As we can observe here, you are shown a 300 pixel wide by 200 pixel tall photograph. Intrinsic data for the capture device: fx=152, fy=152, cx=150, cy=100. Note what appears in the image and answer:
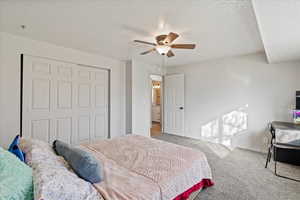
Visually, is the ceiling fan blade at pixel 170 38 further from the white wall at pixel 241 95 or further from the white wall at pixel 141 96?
the white wall at pixel 241 95

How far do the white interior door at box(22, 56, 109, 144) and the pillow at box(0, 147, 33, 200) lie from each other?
2.10m

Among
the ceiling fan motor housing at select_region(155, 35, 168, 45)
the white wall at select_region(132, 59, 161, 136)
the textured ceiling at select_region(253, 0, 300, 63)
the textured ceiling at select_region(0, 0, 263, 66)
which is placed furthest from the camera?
the white wall at select_region(132, 59, 161, 136)

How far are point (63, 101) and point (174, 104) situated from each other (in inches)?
127

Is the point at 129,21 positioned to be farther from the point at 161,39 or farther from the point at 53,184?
the point at 53,184

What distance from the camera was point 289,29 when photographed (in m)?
1.82

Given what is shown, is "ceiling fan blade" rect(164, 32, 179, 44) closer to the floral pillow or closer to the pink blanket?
the pink blanket

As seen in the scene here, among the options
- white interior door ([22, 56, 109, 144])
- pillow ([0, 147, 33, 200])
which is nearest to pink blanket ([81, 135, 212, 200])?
pillow ([0, 147, 33, 200])

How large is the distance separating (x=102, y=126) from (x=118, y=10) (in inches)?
112

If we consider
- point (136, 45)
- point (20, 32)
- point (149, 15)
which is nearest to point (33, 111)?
point (20, 32)

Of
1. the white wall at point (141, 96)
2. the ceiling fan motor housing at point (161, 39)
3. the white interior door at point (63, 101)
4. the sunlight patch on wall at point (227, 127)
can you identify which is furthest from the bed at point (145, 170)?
the sunlight patch on wall at point (227, 127)

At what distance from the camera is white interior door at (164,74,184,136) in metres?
4.86

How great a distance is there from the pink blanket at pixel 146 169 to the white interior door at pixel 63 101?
135 cm

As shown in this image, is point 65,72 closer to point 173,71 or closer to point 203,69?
point 173,71

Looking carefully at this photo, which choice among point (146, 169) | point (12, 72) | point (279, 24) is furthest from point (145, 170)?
point (12, 72)
